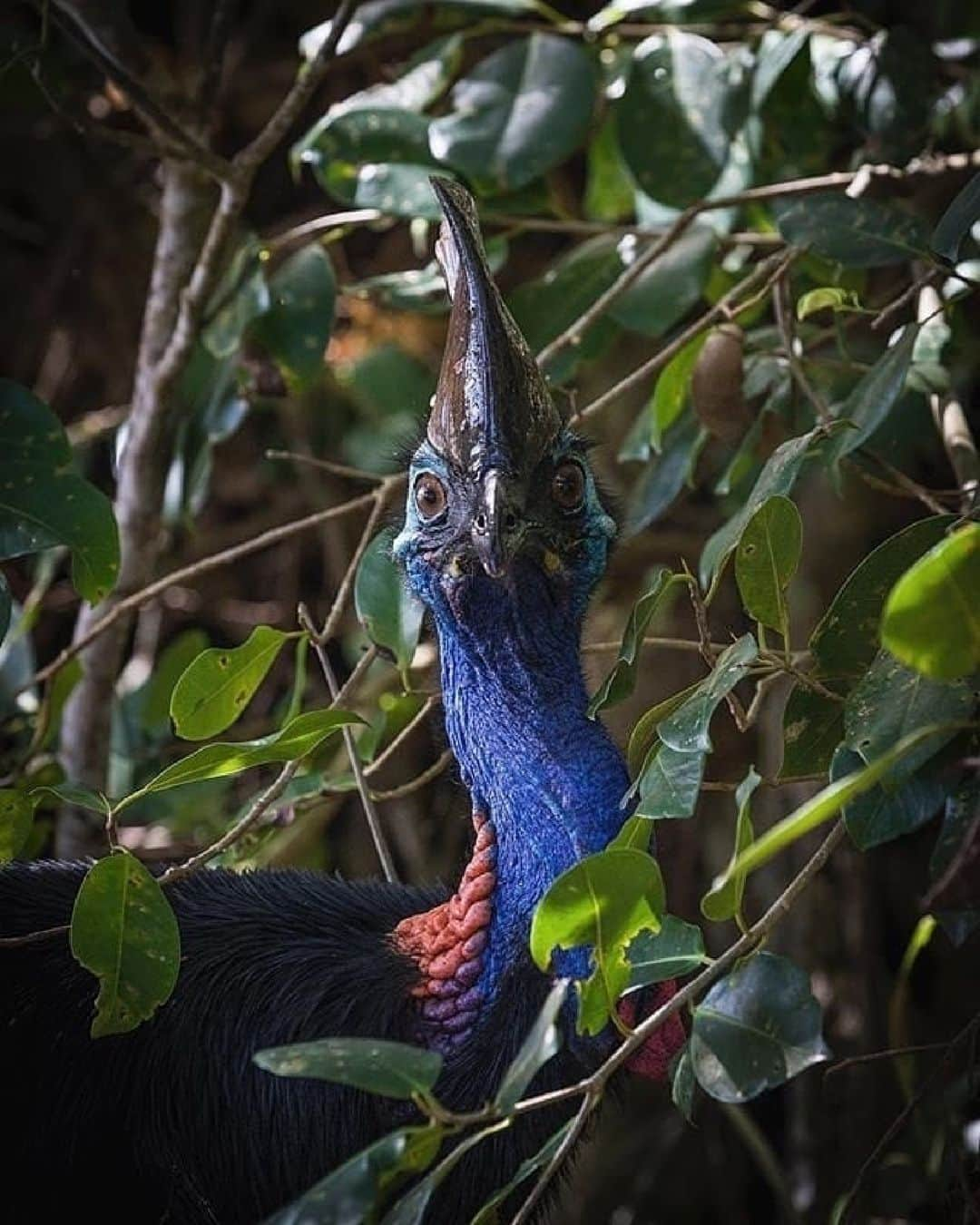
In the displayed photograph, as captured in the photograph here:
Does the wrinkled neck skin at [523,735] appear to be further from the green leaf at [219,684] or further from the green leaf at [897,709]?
the green leaf at [897,709]

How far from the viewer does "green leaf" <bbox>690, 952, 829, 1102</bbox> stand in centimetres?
122

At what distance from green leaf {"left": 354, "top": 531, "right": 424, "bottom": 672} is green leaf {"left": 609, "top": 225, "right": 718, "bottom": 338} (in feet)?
1.45

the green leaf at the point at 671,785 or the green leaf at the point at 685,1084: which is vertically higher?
the green leaf at the point at 671,785

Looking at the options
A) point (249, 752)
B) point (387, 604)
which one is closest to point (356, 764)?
point (387, 604)

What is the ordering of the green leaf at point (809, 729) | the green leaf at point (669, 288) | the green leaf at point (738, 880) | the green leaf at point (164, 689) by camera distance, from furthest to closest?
the green leaf at point (164, 689), the green leaf at point (669, 288), the green leaf at point (809, 729), the green leaf at point (738, 880)

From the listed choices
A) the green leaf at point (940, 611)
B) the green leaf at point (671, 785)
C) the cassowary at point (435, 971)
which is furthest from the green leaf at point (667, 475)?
the green leaf at point (940, 611)

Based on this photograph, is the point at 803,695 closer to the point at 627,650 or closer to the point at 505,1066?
the point at 627,650

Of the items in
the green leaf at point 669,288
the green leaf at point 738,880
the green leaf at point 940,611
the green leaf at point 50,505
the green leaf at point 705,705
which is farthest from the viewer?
the green leaf at point 669,288

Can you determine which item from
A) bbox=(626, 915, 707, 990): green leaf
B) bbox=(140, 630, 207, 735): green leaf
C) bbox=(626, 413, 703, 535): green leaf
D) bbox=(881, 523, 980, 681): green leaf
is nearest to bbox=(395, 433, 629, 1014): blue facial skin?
bbox=(626, 915, 707, 990): green leaf

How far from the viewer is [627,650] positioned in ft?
4.78

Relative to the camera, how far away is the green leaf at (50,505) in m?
1.74

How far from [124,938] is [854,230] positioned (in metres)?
0.97

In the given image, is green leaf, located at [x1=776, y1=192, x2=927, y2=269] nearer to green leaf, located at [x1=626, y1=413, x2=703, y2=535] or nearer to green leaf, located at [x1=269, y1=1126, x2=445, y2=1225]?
green leaf, located at [x1=626, y1=413, x2=703, y2=535]

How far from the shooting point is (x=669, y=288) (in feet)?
6.89
